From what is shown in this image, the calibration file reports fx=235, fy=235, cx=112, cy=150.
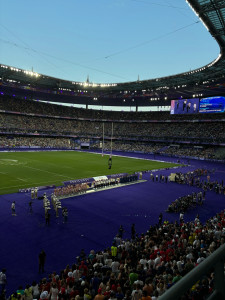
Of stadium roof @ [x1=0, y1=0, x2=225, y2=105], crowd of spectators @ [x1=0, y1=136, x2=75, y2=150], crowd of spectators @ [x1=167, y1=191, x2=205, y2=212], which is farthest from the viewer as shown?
crowd of spectators @ [x1=0, y1=136, x2=75, y2=150]

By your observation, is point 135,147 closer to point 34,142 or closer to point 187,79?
point 187,79

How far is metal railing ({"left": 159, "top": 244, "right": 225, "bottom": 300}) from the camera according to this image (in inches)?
54.8

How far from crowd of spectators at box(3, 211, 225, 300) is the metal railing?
485 cm

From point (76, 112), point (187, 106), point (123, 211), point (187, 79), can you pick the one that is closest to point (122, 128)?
point (76, 112)

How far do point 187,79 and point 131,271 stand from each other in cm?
6724

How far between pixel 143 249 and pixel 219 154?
62830mm

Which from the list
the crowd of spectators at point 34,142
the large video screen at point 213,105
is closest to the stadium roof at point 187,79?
the large video screen at point 213,105

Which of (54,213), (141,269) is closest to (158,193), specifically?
(54,213)

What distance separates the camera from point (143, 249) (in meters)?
13.4

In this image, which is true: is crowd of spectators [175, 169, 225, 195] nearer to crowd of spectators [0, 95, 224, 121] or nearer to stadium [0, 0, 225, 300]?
stadium [0, 0, 225, 300]

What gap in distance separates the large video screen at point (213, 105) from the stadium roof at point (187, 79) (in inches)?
215

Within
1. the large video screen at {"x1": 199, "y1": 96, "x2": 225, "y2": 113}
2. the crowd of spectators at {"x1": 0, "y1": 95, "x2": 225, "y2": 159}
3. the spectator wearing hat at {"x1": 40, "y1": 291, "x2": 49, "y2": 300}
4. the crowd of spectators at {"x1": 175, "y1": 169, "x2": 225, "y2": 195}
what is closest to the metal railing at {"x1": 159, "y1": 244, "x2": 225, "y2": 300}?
the spectator wearing hat at {"x1": 40, "y1": 291, "x2": 49, "y2": 300}

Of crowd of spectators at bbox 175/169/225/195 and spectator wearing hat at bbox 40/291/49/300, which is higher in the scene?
spectator wearing hat at bbox 40/291/49/300

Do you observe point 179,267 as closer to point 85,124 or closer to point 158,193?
point 158,193
